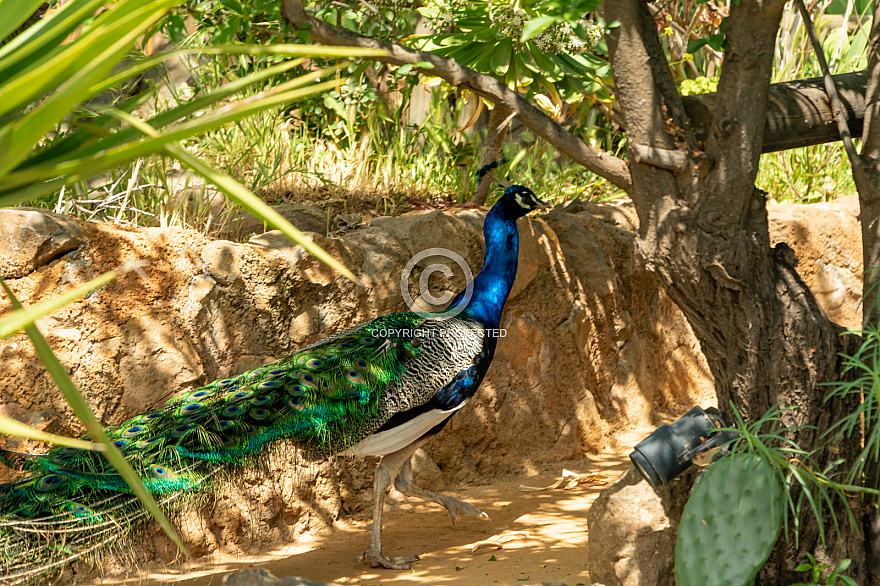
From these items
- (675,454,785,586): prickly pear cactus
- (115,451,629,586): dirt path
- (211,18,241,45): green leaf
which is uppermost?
(211,18,241,45): green leaf

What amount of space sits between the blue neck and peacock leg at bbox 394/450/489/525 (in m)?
1.00

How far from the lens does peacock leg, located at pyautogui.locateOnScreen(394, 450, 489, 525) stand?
4.28 metres

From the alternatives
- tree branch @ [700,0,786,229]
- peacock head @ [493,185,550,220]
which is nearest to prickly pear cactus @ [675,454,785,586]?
tree branch @ [700,0,786,229]

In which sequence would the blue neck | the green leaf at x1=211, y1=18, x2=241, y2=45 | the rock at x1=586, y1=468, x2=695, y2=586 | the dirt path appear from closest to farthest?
the rock at x1=586, y1=468, x2=695, y2=586
the dirt path
the green leaf at x1=211, y1=18, x2=241, y2=45
the blue neck

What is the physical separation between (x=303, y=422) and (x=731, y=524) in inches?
78.9

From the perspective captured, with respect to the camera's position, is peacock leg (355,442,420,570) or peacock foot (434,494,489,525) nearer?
peacock leg (355,442,420,570)

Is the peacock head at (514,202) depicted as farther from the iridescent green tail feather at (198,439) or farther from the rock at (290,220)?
the rock at (290,220)

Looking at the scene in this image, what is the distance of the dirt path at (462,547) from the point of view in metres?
3.79

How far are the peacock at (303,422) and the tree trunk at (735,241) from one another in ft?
4.35

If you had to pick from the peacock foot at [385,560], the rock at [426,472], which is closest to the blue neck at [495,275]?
the rock at [426,472]

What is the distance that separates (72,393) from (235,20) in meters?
3.33

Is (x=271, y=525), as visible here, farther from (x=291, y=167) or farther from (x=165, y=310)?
(x=291, y=167)

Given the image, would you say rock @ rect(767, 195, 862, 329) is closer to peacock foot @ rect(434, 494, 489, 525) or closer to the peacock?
the peacock

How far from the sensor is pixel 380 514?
407cm
